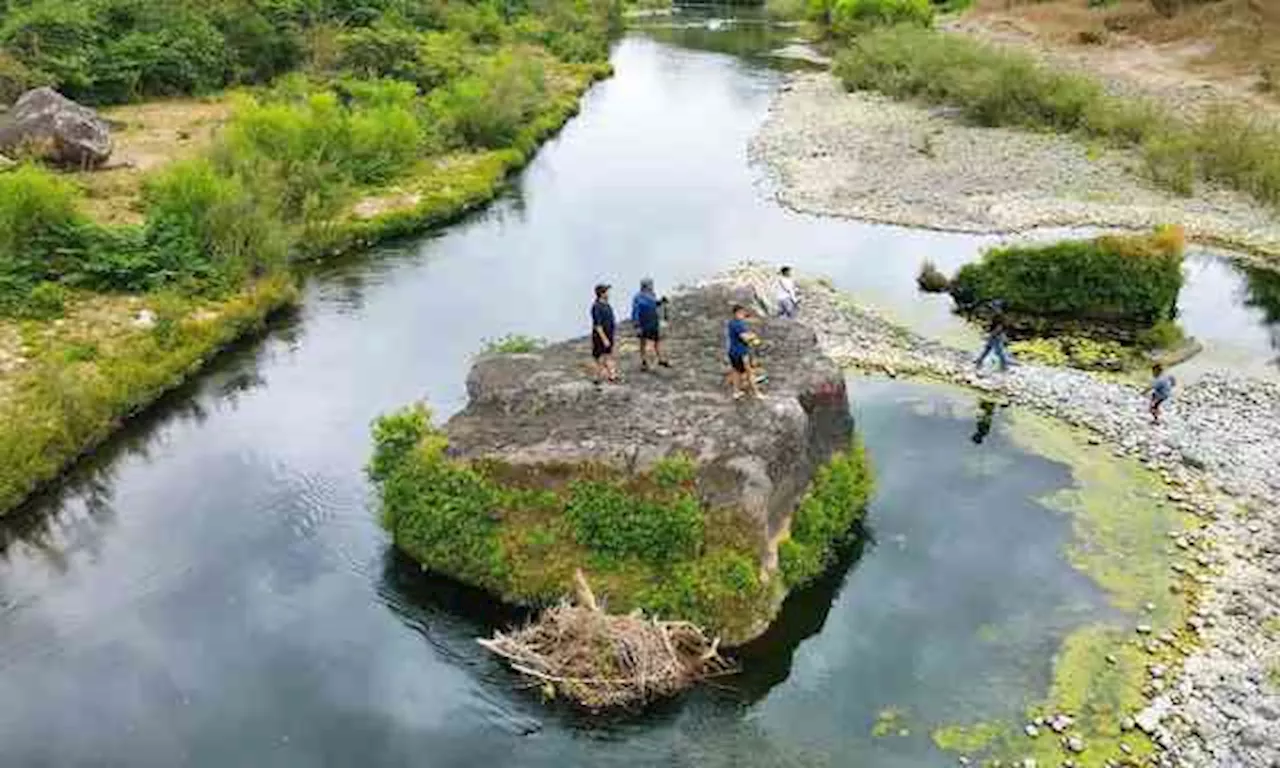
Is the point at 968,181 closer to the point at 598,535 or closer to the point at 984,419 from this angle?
the point at 984,419

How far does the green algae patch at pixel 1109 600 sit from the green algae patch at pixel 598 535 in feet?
17.0

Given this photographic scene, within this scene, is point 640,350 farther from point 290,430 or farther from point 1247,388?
point 1247,388

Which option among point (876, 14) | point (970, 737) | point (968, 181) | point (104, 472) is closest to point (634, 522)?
point (970, 737)

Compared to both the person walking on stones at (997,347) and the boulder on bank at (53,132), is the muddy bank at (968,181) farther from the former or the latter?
the boulder on bank at (53,132)

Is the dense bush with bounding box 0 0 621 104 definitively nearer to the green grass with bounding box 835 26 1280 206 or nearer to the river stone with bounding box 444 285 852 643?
the green grass with bounding box 835 26 1280 206

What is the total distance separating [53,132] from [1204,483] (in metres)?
50.2

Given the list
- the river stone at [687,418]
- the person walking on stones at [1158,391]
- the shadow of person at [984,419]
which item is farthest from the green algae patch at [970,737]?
the person walking on stones at [1158,391]

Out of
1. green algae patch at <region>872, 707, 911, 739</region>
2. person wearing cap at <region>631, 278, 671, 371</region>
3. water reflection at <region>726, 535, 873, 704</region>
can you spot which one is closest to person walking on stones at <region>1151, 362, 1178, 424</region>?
water reflection at <region>726, 535, 873, 704</region>

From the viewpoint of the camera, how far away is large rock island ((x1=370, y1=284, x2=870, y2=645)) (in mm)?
24500

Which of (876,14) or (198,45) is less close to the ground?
(198,45)

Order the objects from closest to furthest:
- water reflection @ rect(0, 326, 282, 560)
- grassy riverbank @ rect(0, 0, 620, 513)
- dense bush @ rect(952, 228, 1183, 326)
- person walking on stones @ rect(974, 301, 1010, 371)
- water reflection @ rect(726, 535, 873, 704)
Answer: water reflection @ rect(726, 535, 873, 704)
water reflection @ rect(0, 326, 282, 560)
grassy riverbank @ rect(0, 0, 620, 513)
person walking on stones @ rect(974, 301, 1010, 371)
dense bush @ rect(952, 228, 1183, 326)

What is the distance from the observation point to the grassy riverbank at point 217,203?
35250mm

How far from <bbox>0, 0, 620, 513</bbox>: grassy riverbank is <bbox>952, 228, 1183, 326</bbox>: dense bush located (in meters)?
26.7

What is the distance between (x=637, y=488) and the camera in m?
25.3
